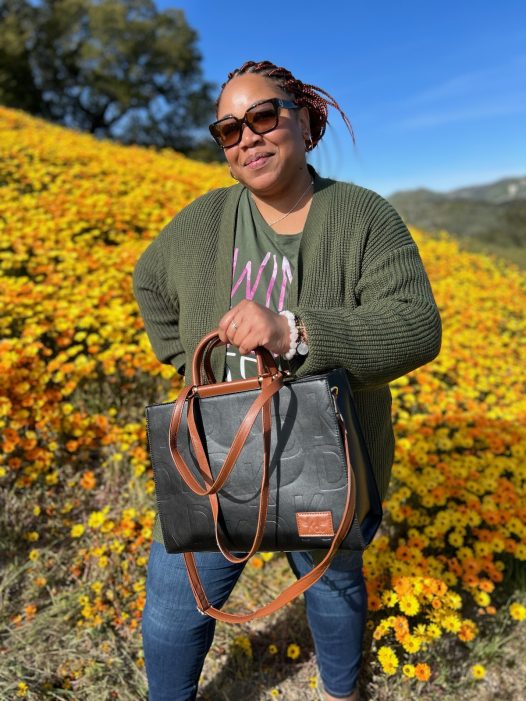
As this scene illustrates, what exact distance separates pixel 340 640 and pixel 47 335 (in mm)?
2522

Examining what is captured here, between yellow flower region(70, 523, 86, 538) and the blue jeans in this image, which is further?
yellow flower region(70, 523, 86, 538)

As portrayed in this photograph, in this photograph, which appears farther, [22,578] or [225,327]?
[22,578]

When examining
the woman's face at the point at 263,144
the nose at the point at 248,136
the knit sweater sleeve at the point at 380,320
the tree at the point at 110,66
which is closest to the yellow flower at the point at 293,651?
the knit sweater sleeve at the point at 380,320

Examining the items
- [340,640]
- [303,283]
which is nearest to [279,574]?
[340,640]

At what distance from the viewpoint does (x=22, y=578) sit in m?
2.35

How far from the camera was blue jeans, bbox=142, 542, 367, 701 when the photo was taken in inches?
57.2

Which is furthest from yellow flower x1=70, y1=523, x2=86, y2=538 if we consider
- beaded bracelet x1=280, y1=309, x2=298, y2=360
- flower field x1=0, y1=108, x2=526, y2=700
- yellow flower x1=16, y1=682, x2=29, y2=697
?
beaded bracelet x1=280, y1=309, x2=298, y2=360

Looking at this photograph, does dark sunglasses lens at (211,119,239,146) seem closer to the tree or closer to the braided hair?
the braided hair

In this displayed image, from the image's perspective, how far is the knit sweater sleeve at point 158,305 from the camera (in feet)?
5.49

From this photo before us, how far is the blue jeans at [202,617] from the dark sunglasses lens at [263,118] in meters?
1.10

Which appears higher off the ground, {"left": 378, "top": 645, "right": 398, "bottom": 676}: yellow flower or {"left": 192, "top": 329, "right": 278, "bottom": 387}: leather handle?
{"left": 192, "top": 329, "right": 278, "bottom": 387}: leather handle

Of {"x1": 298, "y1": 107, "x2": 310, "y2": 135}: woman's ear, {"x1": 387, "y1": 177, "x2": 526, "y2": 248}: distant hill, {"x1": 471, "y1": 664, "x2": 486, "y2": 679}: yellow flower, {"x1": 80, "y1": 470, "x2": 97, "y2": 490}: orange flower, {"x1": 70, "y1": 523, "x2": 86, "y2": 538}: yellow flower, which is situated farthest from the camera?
{"x1": 387, "y1": 177, "x2": 526, "y2": 248}: distant hill

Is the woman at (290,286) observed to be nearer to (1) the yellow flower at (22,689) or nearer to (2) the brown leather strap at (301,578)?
(2) the brown leather strap at (301,578)

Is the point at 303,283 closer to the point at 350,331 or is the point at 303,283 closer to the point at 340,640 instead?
the point at 350,331
